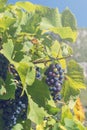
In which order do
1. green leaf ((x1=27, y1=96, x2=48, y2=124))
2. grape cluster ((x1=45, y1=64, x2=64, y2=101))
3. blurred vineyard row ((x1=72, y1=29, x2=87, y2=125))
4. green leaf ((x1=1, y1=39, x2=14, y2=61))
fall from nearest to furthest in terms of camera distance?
green leaf ((x1=1, y1=39, x2=14, y2=61)) < green leaf ((x1=27, y1=96, x2=48, y2=124)) < grape cluster ((x1=45, y1=64, x2=64, y2=101)) < blurred vineyard row ((x1=72, y1=29, x2=87, y2=125))

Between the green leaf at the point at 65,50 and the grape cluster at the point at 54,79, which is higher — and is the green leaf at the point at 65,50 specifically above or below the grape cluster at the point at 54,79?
above

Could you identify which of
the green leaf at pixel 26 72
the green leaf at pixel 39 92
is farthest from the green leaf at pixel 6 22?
the green leaf at pixel 39 92

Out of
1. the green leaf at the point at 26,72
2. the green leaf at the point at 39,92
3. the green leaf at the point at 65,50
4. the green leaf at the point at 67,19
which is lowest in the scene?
the green leaf at the point at 39,92

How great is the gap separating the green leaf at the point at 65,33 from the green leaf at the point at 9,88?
0.56m

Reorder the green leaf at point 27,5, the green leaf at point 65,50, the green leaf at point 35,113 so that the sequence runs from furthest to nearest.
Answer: the green leaf at point 27,5 → the green leaf at point 65,50 → the green leaf at point 35,113

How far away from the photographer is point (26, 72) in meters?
2.52

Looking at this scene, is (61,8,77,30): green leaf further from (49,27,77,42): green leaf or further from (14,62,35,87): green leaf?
(14,62,35,87): green leaf

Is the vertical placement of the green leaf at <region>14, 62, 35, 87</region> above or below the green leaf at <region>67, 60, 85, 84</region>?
above

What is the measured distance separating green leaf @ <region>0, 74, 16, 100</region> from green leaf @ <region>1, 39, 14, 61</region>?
0.15 meters

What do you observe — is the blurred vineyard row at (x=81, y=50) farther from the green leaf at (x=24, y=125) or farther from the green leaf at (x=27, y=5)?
the green leaf at (x=24, y=125)

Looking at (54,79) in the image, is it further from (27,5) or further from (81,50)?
(81,50)

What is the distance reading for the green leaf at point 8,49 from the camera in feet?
8.18

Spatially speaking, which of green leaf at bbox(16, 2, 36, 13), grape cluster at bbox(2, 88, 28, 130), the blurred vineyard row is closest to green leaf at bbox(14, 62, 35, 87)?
grape cluster at bbox(2, 88, 28, 130)

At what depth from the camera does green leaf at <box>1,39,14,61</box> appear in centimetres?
249
